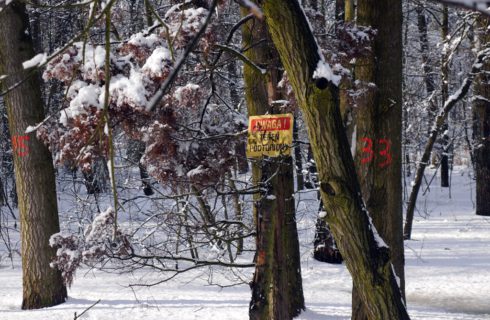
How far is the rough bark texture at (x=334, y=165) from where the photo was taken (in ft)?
9.12

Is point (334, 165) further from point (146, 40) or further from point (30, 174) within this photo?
point (30, 174)

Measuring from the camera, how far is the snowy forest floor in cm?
664

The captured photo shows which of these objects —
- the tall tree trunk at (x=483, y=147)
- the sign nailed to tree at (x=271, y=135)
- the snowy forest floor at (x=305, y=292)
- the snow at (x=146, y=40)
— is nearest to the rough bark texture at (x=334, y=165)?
the sign nailed to tree at (x=271, y=135)

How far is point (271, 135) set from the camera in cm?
390

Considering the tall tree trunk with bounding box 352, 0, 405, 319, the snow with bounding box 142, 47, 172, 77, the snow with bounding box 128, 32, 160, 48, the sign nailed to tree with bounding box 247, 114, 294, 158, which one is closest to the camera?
the sign nailed to tree with bounding box 247, 114, 294, 158

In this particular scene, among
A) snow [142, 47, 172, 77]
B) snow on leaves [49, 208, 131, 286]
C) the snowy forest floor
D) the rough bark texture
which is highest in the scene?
snow [142, 47, 172, 77]

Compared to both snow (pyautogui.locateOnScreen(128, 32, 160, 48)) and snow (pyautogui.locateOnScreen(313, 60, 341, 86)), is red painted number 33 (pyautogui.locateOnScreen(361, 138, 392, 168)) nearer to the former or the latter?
snow (pyautogui.locateOnScreen(128, 32, 160, 48))

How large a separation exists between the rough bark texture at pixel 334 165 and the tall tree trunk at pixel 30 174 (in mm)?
4754

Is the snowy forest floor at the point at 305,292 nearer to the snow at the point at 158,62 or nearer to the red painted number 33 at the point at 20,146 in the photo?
the red painted number 33 at the point at 20,146

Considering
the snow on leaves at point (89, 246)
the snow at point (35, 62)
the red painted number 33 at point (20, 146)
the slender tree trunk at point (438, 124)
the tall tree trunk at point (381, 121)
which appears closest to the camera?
the snow at point (35, 62)

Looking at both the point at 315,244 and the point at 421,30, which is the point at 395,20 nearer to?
the point at 315,244

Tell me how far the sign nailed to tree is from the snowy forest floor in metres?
2.67

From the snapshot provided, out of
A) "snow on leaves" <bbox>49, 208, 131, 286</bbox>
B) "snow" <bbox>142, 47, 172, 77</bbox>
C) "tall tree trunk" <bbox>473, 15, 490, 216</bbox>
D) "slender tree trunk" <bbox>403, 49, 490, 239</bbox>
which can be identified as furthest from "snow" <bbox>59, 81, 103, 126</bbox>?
"tall tree trunk" <bbox>473, 15, 490, 216</bbox>

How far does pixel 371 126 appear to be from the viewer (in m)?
4.84
